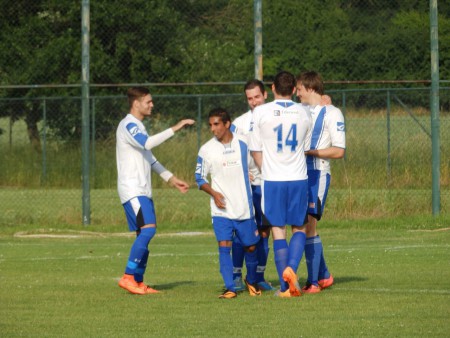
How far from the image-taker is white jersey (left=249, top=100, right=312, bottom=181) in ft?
37.1

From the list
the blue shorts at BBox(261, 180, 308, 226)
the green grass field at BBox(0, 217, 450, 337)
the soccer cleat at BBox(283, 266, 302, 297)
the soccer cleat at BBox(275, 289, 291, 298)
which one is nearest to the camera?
the green grass field at BBox(0, 217, 450, 337)

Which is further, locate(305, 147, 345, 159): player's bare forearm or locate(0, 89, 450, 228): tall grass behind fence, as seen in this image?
locate(0, 89, 450, 228): tall grass behind fence

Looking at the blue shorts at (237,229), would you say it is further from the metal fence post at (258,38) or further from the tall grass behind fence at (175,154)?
the tall grass behind fence at (175,154)

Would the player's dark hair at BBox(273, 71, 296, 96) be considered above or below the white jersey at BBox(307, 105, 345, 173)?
above

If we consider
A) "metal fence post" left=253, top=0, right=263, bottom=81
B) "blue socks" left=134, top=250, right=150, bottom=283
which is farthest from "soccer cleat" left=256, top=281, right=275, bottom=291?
"metal fence post" left=253, top=0, right=263, bottom=81

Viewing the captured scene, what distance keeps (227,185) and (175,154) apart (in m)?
13.1

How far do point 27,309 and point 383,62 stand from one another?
626 inches

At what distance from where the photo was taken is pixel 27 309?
1071cm

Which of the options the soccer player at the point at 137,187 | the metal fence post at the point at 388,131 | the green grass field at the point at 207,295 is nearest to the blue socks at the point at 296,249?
the green grass field at the point at 207,295

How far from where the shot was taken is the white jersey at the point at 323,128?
11.8m

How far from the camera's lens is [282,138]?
447 inches

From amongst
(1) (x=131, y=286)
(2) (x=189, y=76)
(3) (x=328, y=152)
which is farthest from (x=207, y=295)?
(2) (x=189, y=76)

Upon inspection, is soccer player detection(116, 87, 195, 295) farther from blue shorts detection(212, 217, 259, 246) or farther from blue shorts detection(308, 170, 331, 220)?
blue shorts detection(308, 170, 331, 220)

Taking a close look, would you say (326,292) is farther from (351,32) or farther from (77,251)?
(351,32)
